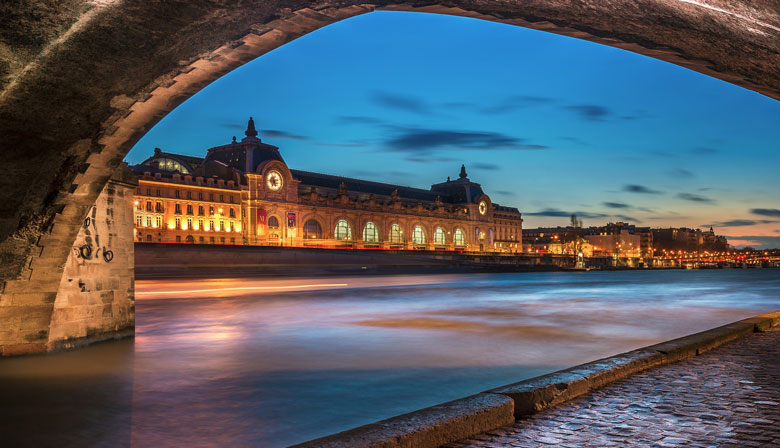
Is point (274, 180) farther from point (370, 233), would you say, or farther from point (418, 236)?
point (418, 236)

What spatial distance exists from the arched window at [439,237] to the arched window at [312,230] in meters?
30.2

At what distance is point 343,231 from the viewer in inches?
3974

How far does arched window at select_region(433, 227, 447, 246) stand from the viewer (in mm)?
120625

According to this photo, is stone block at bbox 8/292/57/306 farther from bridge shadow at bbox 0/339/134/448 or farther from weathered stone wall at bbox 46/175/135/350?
bridge shadow at bbox 0/339/134/448

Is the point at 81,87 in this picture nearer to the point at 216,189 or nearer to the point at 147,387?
the point at 147,387

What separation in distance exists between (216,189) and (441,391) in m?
79.2

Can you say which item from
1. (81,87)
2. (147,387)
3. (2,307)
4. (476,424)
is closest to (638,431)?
(476,424)

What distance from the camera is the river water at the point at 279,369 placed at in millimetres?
6559

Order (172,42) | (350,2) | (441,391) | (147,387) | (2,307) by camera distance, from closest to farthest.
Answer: (350,2) → (172,42) → (441,391) → (147,387) → (2,307)

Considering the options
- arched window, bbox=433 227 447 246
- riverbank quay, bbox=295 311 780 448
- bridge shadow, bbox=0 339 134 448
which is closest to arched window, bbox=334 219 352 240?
arched window, bbox=433 227 447 246

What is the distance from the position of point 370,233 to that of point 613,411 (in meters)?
101

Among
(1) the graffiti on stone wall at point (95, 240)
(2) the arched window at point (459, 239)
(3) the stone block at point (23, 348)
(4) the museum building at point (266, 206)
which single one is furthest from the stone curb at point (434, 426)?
(2) the arched window at point (459, 239)

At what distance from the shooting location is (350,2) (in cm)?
482

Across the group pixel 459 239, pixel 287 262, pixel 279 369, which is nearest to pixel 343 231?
pixel 459 239
